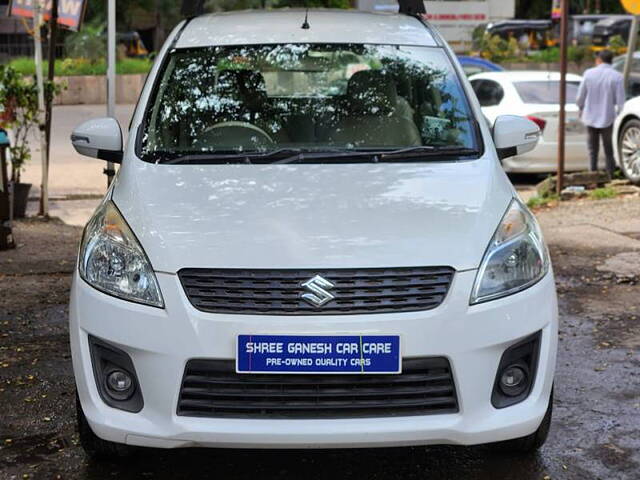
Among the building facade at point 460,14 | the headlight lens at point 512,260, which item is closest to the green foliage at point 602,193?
the headlight lens at point 512,260


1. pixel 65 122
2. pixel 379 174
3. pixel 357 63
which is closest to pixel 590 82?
pixel 357 63

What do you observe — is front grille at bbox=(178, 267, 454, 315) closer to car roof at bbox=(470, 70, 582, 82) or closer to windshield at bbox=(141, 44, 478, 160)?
windshield at bbox=(141, 44, 478, 160)

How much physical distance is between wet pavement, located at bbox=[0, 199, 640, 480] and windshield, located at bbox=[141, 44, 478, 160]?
1261 millimetres

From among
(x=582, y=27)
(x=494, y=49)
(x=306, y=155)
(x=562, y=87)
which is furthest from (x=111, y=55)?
(x=582, y=27)

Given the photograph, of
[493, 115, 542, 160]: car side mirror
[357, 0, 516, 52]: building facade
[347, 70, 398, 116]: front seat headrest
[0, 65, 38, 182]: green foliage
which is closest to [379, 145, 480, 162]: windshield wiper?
[493, 115, 542, 160]: car side mirror

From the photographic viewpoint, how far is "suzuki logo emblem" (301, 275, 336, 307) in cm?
361

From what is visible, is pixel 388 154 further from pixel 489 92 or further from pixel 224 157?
pixel 489 92

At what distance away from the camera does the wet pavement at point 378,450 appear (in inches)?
165

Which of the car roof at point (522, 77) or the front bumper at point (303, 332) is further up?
the car roof at point (522, 77)

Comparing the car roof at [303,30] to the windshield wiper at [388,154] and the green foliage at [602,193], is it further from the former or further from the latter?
the green foliage at [602,193]

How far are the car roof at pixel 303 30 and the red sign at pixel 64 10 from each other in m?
5.46

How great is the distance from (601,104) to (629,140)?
0.65 metres

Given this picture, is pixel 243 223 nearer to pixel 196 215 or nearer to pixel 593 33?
pixel 196 215

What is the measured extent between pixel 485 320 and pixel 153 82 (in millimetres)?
2152
